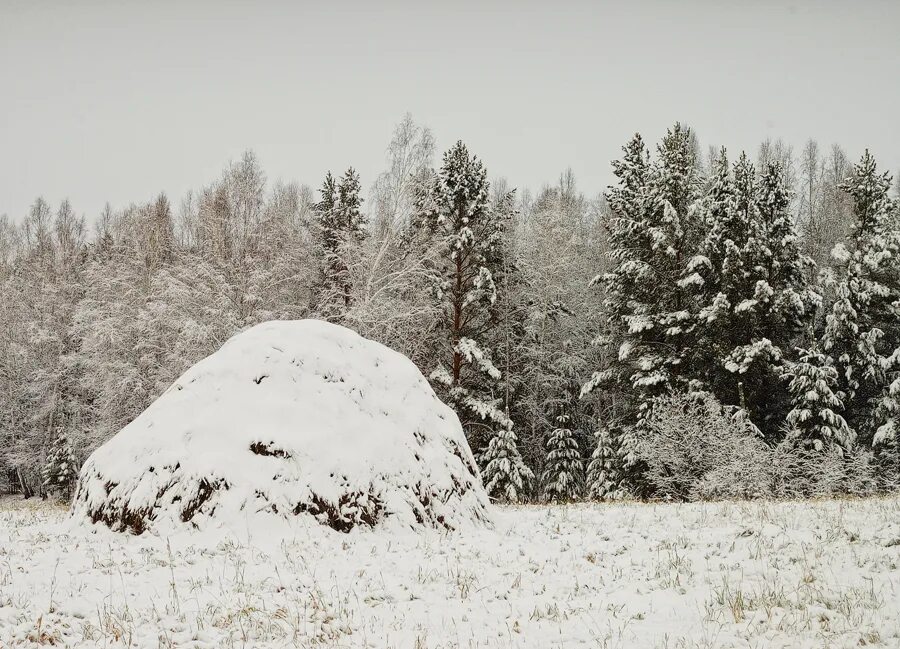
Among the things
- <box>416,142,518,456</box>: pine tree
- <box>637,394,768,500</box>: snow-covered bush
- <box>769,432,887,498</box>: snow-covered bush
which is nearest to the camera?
<box>637,394,768,500</box>: snow-covered bush

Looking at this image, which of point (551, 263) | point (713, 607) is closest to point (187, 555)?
point (713, 607)

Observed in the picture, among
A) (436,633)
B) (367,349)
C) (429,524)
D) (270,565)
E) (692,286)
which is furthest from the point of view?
(692,286)

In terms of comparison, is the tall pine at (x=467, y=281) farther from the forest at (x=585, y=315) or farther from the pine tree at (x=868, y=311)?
the pine tree at (x=868, y=311)

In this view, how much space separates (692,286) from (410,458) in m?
17.5

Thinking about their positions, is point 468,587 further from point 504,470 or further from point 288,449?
point 504,470

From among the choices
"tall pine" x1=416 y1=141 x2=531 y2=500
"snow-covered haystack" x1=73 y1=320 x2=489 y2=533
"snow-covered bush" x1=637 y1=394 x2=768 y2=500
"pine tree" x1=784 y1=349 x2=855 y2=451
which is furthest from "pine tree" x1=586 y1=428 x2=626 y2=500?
"snow-covered haystack" x1=73 y1=320 x2=489 y2=533

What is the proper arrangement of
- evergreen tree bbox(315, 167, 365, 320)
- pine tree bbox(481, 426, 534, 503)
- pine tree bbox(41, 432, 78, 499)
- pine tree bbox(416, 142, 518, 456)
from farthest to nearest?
pine tree bbox(41, 432, 78, 499), evergreen tree bbox(315, 167, 365, 320), pine tree bbox(416, 142, 518, 456), pine tree bbox(481, 426, 534, 503)

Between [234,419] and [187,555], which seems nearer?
[187,555]

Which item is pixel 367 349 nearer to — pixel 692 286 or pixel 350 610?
pixel 350 610

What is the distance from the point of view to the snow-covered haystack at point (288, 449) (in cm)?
831

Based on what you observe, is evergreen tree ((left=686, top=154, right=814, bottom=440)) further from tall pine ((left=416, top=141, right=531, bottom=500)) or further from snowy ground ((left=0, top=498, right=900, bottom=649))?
snowy ground ((left=0, top=498, right=900, bottom=649))

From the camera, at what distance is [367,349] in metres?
11.4

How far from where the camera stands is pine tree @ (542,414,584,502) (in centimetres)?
2581

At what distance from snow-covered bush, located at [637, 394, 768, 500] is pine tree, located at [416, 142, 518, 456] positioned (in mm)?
6971
